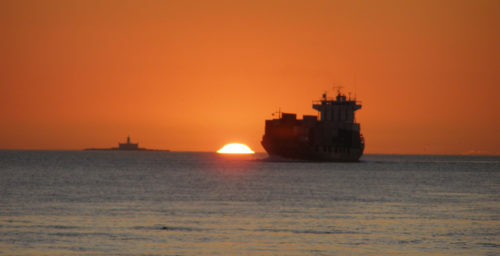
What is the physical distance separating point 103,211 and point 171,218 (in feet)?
23.4

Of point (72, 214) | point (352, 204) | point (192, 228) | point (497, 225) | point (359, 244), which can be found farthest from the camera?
point (352, 204)

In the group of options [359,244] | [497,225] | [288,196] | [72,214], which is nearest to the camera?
[359,244]

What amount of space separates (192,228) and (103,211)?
12.7m

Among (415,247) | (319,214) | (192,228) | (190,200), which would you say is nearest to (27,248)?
(192,228)

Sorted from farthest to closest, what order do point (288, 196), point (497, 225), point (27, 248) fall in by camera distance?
point (288, 196)
point (497, 225)
point (27, 248)

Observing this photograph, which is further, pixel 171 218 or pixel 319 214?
pixel 319 214

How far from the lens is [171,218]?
4641 centimetres

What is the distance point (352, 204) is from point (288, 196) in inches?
443

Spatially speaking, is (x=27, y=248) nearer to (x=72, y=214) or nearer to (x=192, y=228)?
(x=192, y=228)

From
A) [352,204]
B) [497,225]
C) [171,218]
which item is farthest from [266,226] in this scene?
[352,204]

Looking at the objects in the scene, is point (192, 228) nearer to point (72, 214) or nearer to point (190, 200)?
point (72, 214)

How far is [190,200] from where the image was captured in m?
64.1

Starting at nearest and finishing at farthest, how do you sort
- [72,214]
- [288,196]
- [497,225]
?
→ [497,225] < [72,214] < [288,196]

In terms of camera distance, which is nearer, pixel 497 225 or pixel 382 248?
pixel 382 248
